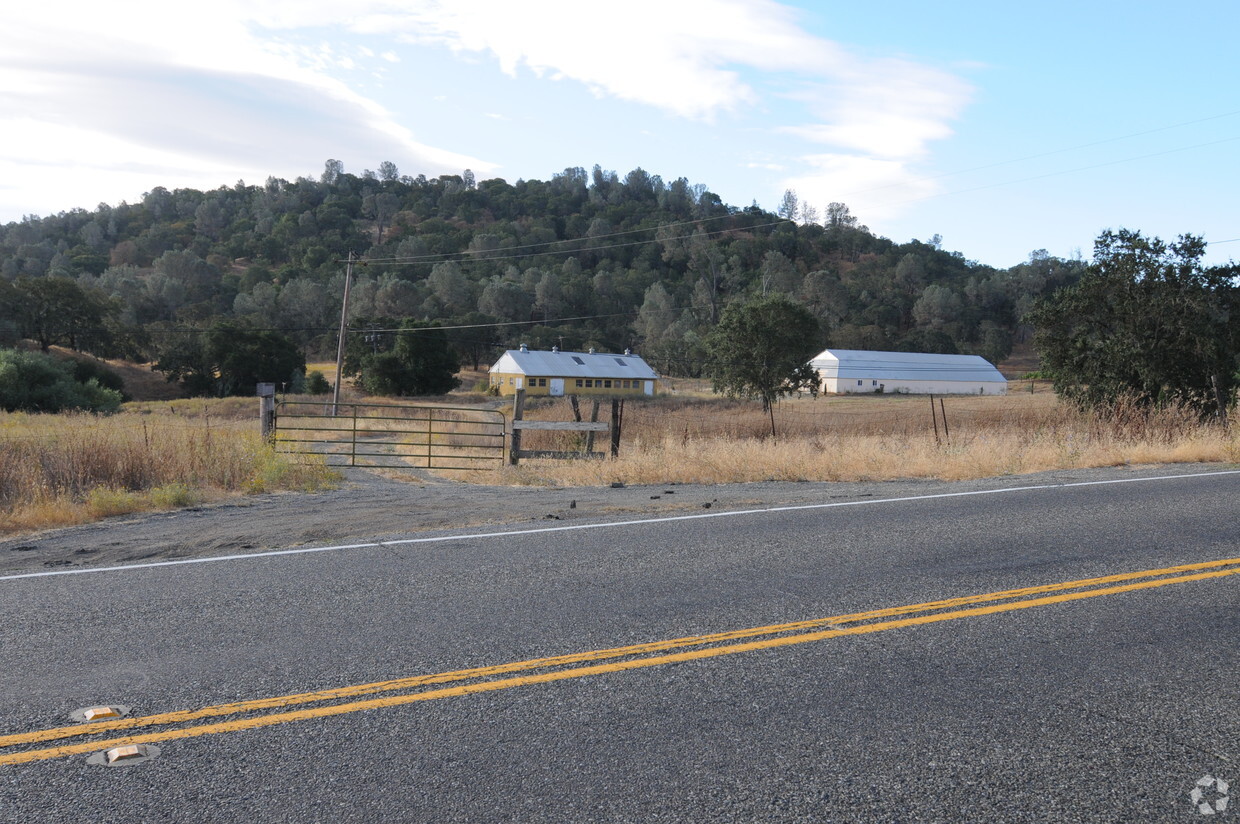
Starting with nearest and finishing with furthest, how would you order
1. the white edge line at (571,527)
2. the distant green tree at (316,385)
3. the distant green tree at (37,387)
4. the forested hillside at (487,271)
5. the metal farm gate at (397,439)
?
the white edge line at (571,527)
the metal farm gate at (397,439)
the distant green tree at (37,387)
the distant green tree at (316,385)
the forested hillside at (487,271)

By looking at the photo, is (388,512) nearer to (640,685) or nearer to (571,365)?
(640,685)

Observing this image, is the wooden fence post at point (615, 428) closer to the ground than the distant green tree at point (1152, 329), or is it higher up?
closer to the ground

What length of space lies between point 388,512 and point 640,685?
6.59 m

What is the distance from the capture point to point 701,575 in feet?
22.9

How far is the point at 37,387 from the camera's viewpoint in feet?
131

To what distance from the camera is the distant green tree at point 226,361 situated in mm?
66688

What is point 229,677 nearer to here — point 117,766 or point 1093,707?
point 117,766

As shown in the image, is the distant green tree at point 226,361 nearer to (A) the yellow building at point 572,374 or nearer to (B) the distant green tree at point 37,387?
(A) the yellow building at point 572,374

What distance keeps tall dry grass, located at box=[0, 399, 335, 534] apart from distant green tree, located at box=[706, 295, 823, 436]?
3561 cm

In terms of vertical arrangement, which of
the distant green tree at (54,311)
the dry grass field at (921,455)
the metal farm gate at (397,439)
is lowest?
the metal farm gate at (397,439)

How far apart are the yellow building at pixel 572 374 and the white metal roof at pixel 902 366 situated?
18.5m

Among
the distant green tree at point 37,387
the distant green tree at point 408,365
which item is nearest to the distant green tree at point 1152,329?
the distant green tree at point 37,387

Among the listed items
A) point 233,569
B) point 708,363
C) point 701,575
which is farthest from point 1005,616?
point 708,363

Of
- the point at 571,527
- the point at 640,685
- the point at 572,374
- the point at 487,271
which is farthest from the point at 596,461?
the point at 487,271
